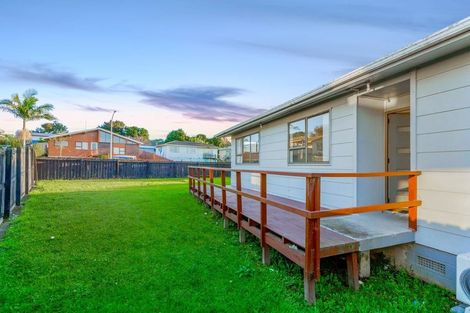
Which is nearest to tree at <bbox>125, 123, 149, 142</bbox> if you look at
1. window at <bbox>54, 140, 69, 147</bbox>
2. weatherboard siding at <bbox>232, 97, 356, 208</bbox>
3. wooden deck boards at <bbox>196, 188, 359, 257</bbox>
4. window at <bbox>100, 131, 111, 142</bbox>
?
window at <bbox>100, 131, 111, 142</bbox>

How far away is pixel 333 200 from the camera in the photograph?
550 cm

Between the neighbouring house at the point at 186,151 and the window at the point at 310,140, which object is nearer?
the window at the point at 310,140

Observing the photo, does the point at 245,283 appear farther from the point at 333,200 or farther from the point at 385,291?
the point at 333,200

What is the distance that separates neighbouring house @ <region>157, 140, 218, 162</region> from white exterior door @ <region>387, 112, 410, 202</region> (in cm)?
3838

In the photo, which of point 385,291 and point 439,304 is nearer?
point 439,304

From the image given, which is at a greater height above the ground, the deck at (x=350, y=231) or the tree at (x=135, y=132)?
the tree at (x=135, y=132)

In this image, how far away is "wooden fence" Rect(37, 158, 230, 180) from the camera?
17734mm

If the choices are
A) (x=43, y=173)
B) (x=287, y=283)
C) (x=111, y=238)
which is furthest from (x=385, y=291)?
(x=43, y=173)

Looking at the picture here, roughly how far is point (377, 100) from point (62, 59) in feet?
Answer: 39.7

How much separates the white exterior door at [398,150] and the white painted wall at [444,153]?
148 centimetres

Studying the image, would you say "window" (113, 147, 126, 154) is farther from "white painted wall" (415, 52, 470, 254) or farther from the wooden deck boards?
"white painted wall" (415, 52, 470, 254)

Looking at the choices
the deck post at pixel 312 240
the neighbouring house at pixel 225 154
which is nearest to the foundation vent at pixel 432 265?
the deck post at pixel 312 240

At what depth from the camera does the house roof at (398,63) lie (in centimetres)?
281

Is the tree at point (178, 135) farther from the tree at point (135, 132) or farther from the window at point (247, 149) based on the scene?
the window at point (247, 149)
